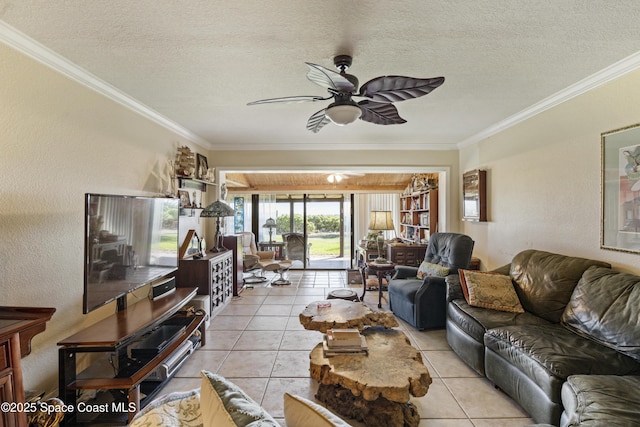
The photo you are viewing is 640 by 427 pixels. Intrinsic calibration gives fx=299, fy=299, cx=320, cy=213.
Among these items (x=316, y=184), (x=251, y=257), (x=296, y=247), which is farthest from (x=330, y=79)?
(x=296, y=247)

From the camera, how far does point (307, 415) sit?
88 cm

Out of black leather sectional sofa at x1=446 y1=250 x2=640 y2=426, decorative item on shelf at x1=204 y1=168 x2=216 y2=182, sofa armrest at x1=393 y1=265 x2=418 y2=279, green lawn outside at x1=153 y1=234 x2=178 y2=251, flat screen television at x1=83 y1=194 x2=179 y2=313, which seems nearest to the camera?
black leather sectional sofa at x1=446 y1=250 x2=640 y2=426

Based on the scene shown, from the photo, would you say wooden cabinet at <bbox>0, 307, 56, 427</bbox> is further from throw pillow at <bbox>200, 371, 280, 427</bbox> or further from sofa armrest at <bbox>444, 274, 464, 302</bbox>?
sofa armrest at <bbox>444, 274, 464, 302</bbox>

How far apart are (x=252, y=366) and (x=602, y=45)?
365cm

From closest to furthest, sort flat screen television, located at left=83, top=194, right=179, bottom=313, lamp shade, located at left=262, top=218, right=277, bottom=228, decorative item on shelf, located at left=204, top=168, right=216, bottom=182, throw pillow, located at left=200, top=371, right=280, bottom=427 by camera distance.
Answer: throw pillow, located at left=200, top=371, right=280, bottom=427, flat screen television, located at left=83, top=194, right=179, bottom=313, decorative item on shelf, located at left=204, top=168, right=216, bottom=182, lamp shade, located at left=262, top=218, right=277, bottom=228

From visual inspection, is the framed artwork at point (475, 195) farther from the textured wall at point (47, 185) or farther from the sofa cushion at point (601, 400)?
the textured wall at point (47, 185)

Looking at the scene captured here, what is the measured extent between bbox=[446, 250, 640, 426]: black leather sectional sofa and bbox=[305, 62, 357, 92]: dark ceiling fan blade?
6.95 ft

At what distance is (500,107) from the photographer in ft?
10.8

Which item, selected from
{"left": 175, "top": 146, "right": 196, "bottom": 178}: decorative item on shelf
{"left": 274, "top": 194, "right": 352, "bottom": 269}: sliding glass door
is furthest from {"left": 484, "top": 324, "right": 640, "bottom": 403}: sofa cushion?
{"left": 274, "top": 194, "right": 352, "bottom": 269}: sliding glass door

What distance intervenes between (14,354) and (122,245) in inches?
41.7

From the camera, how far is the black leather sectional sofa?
1559mm

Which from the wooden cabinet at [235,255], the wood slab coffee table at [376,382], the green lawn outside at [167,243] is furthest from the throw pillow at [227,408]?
the wooden cabinet at [235,255]

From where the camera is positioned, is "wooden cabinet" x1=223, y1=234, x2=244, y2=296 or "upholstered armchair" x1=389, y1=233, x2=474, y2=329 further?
"wooden cabinet" x1=223, y1=234, x2=244, y2=296

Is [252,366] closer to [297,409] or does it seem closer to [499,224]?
[297,409]
